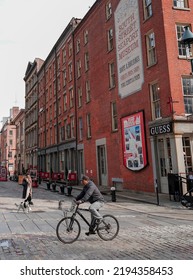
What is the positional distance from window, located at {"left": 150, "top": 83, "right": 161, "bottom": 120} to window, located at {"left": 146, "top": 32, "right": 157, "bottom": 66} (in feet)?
5.36

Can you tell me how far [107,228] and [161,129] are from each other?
10051 millimetres

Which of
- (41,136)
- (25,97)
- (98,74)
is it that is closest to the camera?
(98,74)

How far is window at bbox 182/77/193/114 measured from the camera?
1694 cm

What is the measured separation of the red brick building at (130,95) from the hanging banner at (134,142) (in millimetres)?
68

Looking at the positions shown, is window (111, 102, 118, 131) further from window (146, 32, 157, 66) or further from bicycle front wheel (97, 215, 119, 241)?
bicycle front wheel (97, 215, 119, 241)

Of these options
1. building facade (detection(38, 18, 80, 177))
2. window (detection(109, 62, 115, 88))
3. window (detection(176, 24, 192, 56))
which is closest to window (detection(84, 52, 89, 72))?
building facade (detection(38, 18, 80, 177))

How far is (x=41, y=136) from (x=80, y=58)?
66.8 feet

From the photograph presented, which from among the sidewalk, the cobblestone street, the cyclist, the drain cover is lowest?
the cobblestone street

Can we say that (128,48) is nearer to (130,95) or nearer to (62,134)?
(130,95)

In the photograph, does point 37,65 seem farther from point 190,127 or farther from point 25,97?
point 190,127

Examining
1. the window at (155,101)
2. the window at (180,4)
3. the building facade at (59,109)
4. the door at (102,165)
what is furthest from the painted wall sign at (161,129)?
the building facade at (59,109)

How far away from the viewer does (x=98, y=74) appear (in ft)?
87.0

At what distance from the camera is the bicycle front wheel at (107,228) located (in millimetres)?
7836

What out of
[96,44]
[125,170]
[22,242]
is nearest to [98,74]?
[96,44]
